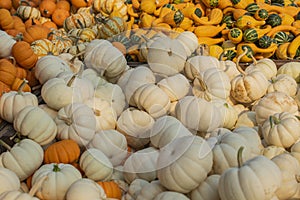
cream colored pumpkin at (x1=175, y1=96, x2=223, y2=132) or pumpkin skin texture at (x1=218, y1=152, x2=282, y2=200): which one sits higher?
pumpkin skin texture at (x1=218, y1=152, x2=282, y2=200)

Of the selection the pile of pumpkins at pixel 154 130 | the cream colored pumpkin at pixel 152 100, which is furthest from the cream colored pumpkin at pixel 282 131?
the cream colored pumpkin at pixel 152 100

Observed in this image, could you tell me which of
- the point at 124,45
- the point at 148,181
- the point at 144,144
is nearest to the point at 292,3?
the point at 124,45

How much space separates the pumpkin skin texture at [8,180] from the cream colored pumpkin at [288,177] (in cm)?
145

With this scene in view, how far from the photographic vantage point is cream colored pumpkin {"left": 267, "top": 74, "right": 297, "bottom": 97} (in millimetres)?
3354

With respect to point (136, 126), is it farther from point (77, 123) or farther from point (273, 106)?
point (273, 106)

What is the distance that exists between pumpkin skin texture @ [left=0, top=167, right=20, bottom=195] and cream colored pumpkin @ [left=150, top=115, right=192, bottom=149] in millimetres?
866

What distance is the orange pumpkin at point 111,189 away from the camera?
7.57 ft

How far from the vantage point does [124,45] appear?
14.1ft

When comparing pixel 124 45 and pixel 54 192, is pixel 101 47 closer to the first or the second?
pixel 124 45

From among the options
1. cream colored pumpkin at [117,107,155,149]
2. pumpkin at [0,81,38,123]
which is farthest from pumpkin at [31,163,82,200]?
pumpkin at [0,81,38,123]

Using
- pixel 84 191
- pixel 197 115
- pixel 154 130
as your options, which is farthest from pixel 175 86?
pixel 84 191

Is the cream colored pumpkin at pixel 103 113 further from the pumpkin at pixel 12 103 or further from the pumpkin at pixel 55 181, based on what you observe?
the pumpkin at pixel 55 181

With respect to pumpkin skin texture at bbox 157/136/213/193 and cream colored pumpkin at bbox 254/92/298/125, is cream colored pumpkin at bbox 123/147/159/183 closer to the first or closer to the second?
pumpkin skin texture at bbox 157/136/213/193

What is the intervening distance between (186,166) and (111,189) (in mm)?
543
